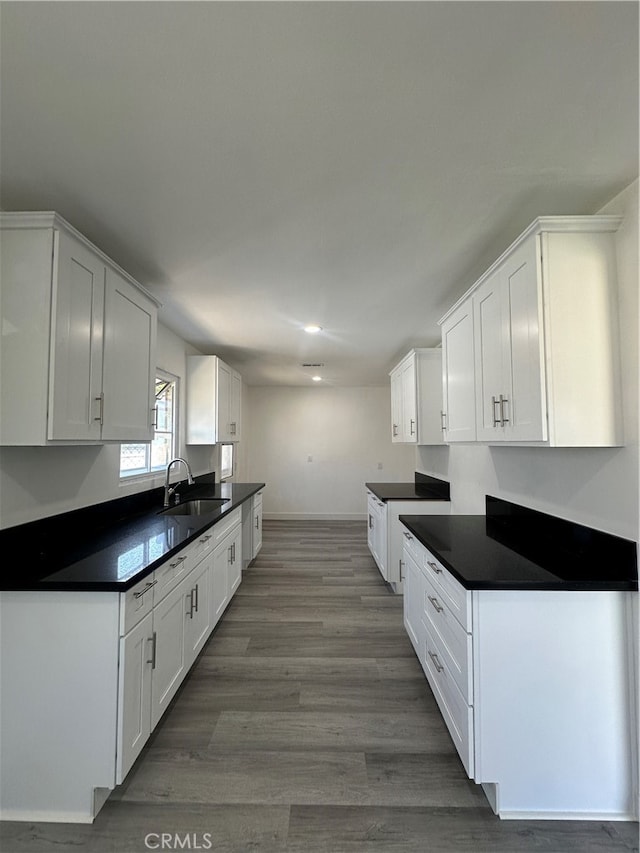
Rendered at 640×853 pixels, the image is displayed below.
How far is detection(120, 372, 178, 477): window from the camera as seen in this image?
9.82ft

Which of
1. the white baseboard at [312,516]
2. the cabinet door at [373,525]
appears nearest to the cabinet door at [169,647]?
the cabinet door at [373,525]

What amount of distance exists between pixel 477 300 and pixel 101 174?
190 centimetres

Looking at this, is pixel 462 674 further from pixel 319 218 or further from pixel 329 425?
pixel 329 425

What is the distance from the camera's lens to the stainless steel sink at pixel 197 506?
3243 millimetres

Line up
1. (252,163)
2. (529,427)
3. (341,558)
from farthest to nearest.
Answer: (341,558) → (529,427) → (252,163)

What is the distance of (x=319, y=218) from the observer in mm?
1773

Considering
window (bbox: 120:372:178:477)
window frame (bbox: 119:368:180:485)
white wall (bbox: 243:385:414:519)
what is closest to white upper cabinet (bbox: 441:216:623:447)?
window frame (bbox: 119:368:180:485)

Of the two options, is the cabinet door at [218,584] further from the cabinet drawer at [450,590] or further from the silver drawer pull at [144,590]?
the cabinet drawer at [450,590]

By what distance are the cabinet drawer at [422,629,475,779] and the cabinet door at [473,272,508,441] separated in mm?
1145

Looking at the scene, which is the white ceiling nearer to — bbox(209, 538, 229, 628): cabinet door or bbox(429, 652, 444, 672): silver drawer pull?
bbox(209, 538, 229, 628): cabinet door

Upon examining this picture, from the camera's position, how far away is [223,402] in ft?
13.9

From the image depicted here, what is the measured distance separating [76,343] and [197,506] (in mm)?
2082

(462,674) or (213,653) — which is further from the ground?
(462,674)

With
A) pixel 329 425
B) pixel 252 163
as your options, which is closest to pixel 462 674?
pixel 252 163
